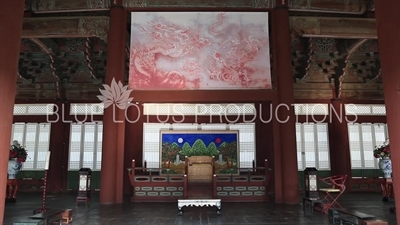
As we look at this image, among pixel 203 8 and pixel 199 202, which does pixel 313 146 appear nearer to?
pixel 203 8

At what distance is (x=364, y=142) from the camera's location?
10.3m

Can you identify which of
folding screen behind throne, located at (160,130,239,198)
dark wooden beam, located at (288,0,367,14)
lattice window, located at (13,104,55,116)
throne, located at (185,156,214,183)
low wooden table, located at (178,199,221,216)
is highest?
dark wooden beam, located at (288,0,367,14)

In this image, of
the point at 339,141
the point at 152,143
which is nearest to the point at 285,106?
the point at 339,141

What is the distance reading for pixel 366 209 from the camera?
5.87 metres

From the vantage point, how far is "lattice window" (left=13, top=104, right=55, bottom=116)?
33.5 ft

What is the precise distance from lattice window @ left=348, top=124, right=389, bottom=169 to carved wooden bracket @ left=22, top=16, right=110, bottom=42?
25.9 ft

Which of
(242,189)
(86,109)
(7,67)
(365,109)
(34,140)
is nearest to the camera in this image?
(7,67)

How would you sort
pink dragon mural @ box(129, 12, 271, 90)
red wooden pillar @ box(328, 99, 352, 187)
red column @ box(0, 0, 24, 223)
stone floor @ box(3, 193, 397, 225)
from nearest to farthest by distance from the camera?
red column @ box(0, 0, 24, 223), stone floor @ box(3, 193, 397, 225), pink dragon mural @ box(129, 12, 271, 90), red wooden pillar @ box(328, 99, 352, 187)

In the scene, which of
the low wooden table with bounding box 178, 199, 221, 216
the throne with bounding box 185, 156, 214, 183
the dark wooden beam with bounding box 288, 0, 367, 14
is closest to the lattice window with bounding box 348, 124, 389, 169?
the dark wooden beam with bounding box 288, 0, 367, 14

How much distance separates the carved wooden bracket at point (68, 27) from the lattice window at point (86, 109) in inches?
123

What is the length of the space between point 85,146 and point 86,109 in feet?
3.82

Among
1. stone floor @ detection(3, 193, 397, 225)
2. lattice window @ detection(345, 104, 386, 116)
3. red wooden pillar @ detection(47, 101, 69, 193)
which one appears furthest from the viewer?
lattice window @ detection(345, 104, 386, 116)

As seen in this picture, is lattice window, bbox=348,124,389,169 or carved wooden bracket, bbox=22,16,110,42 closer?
carved wooden bracket, bbox=22,16,110,42

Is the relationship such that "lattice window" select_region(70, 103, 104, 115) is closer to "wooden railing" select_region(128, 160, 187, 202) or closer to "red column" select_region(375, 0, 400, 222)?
"wooden railing" select_region(128, 160, 187, 202)
